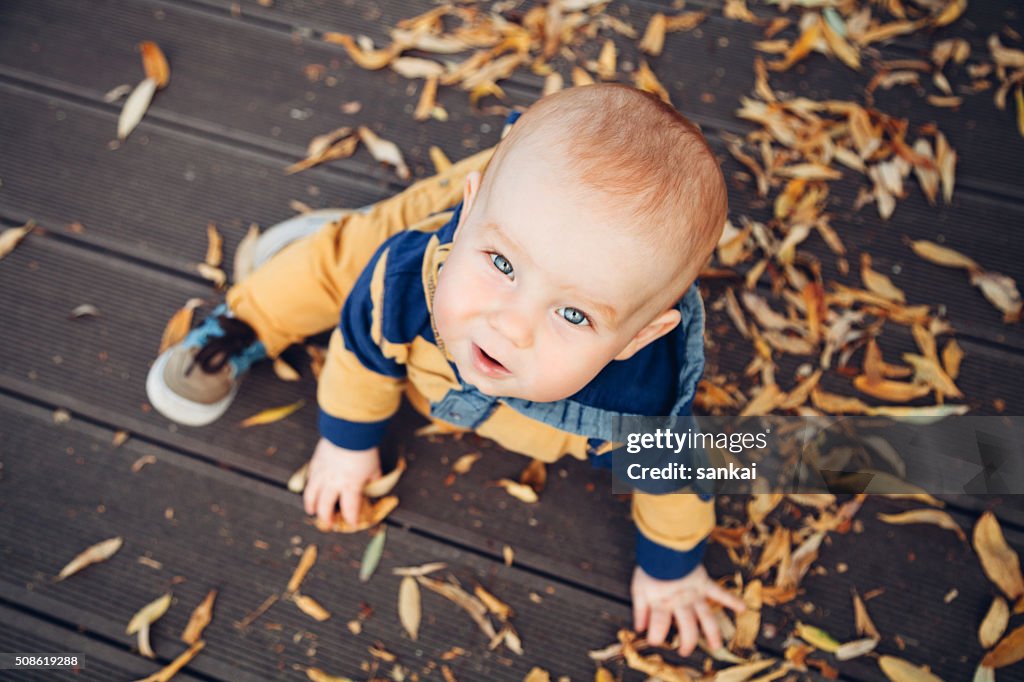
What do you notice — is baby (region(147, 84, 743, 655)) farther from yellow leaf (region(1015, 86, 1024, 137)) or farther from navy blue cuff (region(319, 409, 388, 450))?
yellow leaf (region(1015, 86, 1024, 137))

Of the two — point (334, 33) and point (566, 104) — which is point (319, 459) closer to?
point (566, 104)

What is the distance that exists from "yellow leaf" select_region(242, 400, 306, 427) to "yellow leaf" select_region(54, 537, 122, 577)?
0.33 meters

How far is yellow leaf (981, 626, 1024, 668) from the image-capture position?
4.97ft

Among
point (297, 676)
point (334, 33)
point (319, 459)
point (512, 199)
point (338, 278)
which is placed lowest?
point (297, 676)

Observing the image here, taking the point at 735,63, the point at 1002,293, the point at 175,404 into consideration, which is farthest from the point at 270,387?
the point at 1002,293

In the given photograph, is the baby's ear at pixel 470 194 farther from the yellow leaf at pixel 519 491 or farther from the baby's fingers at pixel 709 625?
the baby's fingers at pixel 709 625

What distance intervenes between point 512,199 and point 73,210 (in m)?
1.33

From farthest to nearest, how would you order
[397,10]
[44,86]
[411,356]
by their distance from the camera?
1. [397,10]
2. [44,86]
3. [411,356]

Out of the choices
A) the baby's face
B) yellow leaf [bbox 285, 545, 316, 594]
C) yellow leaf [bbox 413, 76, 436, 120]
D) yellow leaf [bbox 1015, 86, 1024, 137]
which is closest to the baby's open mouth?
the baby's face

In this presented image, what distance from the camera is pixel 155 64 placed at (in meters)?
1.96

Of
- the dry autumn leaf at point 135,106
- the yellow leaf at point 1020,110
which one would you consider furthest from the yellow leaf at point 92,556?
Answer: the yellow leaf at point 1020,110

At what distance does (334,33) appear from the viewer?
6.62ft

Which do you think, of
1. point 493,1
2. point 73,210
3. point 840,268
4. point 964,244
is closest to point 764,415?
point 840,268

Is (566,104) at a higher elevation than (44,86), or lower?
higher
